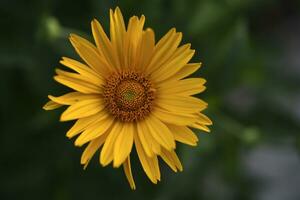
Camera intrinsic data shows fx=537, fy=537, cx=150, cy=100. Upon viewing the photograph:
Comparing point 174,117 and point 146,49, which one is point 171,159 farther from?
point 146,49

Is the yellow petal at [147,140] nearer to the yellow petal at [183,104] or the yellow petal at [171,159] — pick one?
the yellow petal at [171,159]

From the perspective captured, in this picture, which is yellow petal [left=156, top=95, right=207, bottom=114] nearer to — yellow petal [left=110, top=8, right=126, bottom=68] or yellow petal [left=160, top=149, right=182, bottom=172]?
yellow petal [left=160, top=149, right=182, bottom=172]

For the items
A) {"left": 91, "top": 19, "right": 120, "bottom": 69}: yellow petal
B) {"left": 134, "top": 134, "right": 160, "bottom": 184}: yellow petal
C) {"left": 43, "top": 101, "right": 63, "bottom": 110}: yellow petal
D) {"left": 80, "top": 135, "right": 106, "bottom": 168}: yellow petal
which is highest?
{"left": 91, "top": 19, "right": 120, "bottom": 69}: yellow petal

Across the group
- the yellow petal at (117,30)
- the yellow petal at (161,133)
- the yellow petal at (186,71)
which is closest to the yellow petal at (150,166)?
the yellow petal at (161,133)

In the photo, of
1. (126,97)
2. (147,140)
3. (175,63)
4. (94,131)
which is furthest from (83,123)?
(175,63)

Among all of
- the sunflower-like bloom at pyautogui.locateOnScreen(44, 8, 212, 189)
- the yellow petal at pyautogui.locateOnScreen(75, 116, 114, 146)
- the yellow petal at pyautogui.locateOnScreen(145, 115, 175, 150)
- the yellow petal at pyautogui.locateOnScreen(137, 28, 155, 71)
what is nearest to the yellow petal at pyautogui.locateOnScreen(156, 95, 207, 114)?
the sunflower-like bloom at pyautogui.locateOnScreen(44, 8, 212, 189)

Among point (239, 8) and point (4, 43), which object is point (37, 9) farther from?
point (239, 8)

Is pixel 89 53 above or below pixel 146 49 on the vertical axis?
below
